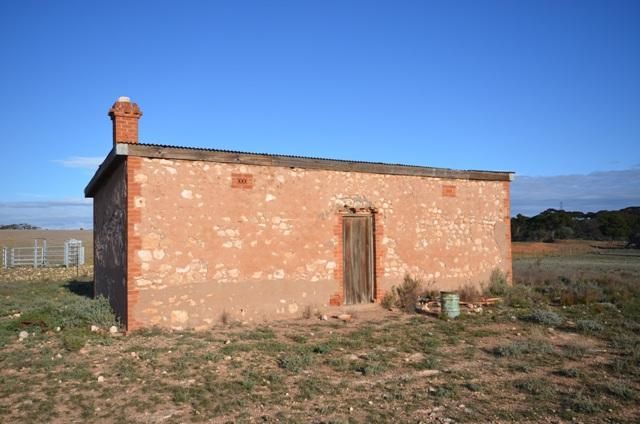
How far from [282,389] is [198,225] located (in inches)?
179

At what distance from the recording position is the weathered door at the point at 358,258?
11453mm

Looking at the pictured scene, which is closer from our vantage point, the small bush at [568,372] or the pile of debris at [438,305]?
the small bush at [568,372]

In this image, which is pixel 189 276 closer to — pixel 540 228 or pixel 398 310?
pixel 398 310

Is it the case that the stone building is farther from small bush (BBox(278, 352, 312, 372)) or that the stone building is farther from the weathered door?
small bush (BBox(278, 352, 312, 372))

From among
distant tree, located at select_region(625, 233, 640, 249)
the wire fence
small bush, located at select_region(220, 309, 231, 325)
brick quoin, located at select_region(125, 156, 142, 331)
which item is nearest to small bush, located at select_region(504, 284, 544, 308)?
small bush, located at select_region(220, 309, 231, 325)

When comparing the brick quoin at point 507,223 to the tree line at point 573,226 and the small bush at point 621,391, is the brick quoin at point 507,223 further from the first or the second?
the tree line at point 573,226

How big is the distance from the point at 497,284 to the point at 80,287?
13.3 metres

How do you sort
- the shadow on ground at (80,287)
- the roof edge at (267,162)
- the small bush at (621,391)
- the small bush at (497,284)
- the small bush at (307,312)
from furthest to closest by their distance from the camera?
the shadow on ground at (80,287), the small bush at (497,284), the small bush at (307,312), the roof edge at (267,162), the small bush at (621,391)

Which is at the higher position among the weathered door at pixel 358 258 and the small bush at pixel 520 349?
the weathered door at pixel 358 258

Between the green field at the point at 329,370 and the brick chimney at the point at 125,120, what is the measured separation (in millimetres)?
3360

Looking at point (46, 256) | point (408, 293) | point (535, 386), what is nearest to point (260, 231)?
point (408, 293)

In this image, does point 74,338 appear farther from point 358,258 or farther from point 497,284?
point 497,284

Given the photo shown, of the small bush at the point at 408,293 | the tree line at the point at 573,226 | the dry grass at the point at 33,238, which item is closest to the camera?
the small bush at the point at 408,293

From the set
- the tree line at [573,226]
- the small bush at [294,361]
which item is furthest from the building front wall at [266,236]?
the tree line at [573,226]
